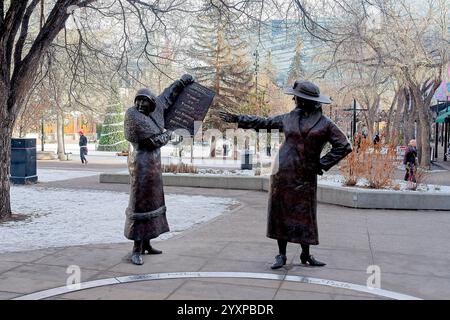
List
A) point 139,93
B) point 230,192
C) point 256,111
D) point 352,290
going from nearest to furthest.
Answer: point 352,290, point 139,93, point 230,192, point 256,111

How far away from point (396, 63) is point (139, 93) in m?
16.3

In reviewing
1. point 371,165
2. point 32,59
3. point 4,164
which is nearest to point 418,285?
point 371,165

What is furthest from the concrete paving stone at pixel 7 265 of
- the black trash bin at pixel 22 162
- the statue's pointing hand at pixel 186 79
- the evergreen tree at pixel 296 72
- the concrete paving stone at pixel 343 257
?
the evergreen tree at pixel 296 72

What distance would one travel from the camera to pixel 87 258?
6414 millimetres

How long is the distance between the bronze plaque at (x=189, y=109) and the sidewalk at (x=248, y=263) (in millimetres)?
1679

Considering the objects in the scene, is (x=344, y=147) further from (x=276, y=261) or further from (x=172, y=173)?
(x=172, y=173)

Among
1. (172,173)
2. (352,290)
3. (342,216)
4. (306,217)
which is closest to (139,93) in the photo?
(306,217)

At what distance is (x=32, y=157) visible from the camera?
16.3m

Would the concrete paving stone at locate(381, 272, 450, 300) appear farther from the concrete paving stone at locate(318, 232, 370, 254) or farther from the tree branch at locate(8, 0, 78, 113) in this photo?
the tree branch at locate(8, 0, 78, 113)

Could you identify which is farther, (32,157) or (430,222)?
(32,157)

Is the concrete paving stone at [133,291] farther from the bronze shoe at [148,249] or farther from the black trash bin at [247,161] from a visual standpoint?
the black trash bin at [247,161]

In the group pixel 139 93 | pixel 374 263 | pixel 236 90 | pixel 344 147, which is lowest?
pixel 374 263

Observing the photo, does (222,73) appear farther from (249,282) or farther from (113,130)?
(249,282)

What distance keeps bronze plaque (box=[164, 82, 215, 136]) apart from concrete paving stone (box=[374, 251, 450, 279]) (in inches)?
115
